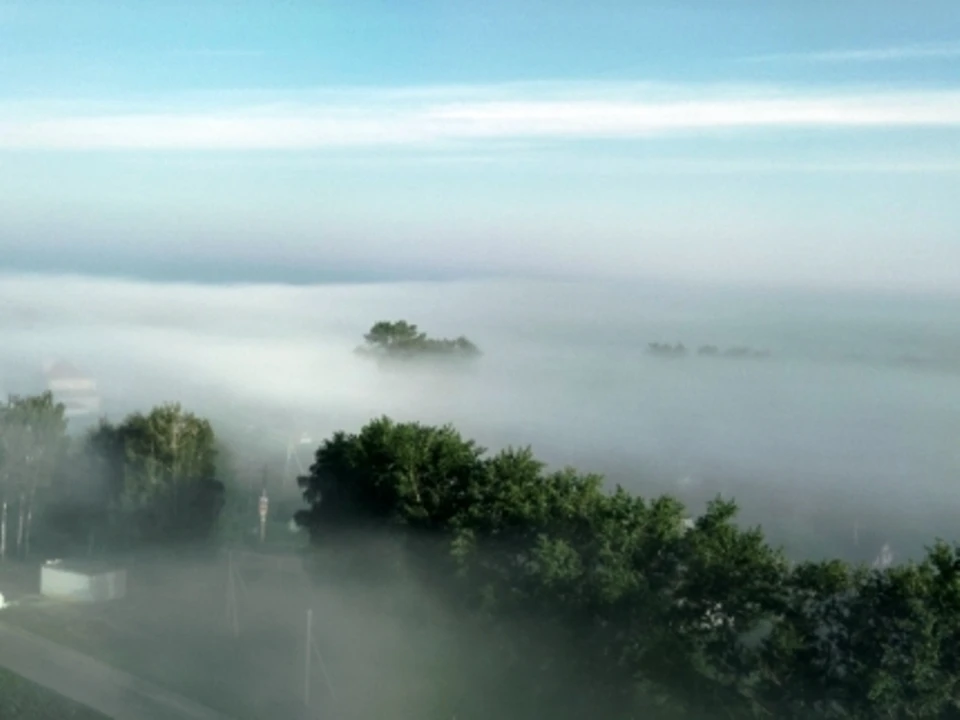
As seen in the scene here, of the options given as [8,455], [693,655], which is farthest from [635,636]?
[8,455]

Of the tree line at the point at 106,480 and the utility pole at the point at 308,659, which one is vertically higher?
the tree line at the point at 106,480

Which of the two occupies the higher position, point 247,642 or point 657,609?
point 657,609

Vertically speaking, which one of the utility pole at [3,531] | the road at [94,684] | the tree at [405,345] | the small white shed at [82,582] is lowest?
the road at [94,684]

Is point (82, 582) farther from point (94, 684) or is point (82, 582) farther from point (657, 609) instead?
point (657, 609)

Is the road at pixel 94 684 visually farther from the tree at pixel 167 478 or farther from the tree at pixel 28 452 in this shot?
the tree at pixel 28 452

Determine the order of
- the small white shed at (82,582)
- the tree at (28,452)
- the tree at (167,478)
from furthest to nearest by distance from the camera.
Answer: the tree at (28,452) → the tree at (167,478) → the small white shed at (82,582)

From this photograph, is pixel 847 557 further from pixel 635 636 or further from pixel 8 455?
pixel 8 455

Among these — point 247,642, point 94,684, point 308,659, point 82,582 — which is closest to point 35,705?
point 94,684

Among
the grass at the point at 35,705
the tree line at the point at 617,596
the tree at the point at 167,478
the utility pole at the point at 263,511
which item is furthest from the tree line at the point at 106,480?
the grass at the point at 35,705
